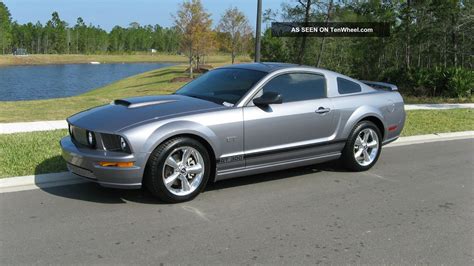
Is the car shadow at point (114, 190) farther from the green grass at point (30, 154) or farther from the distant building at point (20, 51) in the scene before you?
the distant building at point (20, 51)

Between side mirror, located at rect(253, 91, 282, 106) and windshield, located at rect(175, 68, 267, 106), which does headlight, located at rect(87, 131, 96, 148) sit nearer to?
windshield, located at rect(175, 68, 267, 106)

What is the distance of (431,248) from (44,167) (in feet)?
15.4

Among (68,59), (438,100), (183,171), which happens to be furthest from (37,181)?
(68,59)

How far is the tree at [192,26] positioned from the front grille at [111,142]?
36.8m

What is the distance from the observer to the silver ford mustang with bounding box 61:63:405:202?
493 cm

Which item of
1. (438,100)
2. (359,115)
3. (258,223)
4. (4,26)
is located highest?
(4,26)

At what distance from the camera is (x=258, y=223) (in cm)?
466

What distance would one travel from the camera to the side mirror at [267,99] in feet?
18.3

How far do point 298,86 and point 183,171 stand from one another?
1.98 meters

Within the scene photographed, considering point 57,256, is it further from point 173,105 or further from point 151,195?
point 173,105

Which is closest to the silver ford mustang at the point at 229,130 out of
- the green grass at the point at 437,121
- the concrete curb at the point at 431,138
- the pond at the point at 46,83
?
the concrete curb at the point at 431,138

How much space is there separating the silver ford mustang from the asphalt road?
1.04ft

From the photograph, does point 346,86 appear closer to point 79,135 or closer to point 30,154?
point 79,135

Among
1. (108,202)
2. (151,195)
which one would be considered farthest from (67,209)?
(151,195)
